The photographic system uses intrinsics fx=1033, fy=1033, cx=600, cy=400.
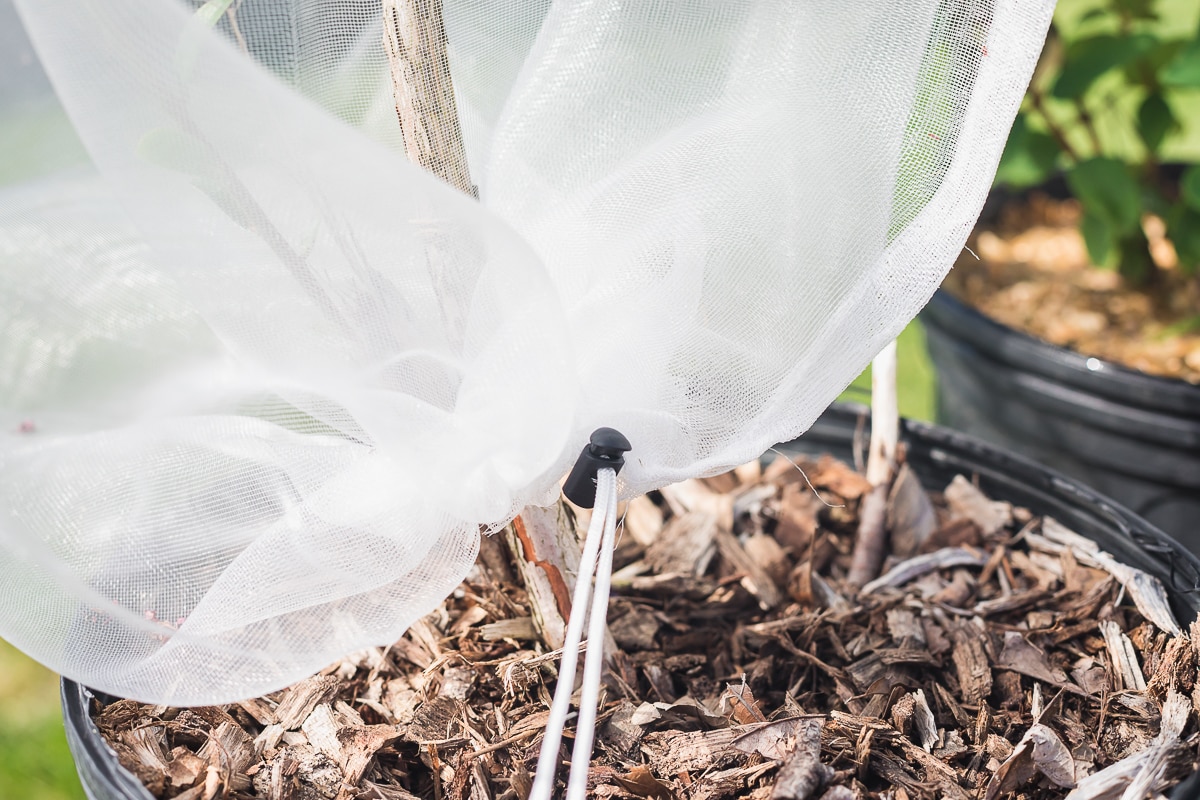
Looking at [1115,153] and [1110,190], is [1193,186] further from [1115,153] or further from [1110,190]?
[1115,153]

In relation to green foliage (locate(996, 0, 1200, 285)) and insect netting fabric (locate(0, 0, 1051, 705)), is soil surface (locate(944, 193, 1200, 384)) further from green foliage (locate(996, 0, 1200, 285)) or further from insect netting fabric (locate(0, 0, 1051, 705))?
insect netting fabric (locate(0, 0, 1051, 705))

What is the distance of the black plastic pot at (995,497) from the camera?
629 millimetres

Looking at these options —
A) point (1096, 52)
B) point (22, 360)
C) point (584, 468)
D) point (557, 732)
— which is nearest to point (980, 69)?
point (584, 468)

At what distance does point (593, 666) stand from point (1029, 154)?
1.24 m

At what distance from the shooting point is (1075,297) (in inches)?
64.7

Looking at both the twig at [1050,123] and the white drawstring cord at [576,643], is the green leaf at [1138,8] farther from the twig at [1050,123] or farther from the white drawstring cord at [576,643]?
the white drawstring cord at [576,643]

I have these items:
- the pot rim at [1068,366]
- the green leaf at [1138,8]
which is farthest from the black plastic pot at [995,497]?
the green leaf at [1138,8]

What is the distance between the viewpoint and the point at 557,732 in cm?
56

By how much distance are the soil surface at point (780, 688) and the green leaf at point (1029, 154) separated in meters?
0.71

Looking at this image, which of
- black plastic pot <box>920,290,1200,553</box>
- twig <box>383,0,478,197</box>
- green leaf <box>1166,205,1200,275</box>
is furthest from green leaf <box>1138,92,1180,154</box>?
twig <box>383,0,478,197</box>

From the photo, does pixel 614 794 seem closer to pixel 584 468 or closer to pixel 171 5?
pixel 584 468

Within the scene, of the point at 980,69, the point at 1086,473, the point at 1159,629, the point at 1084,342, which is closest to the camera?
the point at 980,69

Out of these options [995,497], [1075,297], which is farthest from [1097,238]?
[995,497]

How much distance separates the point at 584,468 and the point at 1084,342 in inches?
46.1
